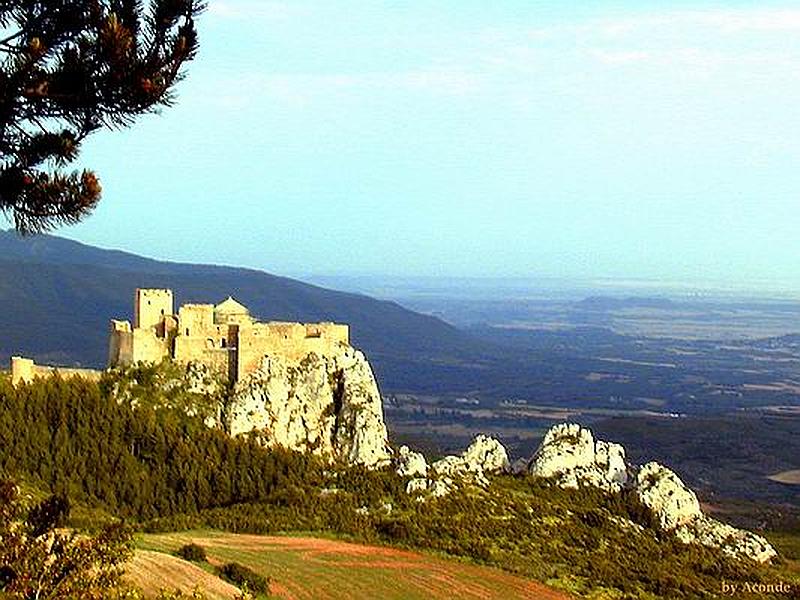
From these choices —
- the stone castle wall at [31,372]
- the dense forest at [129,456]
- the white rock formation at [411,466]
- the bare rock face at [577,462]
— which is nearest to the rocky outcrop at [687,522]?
the bare rock face at [577,462]

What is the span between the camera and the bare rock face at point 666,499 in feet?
170

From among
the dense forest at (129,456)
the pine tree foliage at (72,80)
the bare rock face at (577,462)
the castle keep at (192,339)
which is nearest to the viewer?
the pine tree foliage at (72,80)

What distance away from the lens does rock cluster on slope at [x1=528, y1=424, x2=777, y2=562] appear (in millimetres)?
51625

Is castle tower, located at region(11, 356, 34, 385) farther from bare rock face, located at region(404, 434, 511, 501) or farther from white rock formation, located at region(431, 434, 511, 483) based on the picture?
white rock formation, located at region(431, 434, 511, 483)

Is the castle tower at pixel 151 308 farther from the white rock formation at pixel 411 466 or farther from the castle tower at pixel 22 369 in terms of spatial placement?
the white rock formation at pixel 411 466

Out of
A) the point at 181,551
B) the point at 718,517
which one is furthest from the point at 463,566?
the point at 718,517

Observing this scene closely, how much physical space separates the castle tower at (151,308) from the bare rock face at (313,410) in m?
5.10

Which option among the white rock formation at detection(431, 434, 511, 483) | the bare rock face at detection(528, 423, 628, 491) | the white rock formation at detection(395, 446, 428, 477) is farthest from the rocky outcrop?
the white rock formation at detection(395, 446, 428, 477)

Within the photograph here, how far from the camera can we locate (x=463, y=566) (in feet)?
137

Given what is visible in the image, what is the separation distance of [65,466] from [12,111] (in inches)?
1516

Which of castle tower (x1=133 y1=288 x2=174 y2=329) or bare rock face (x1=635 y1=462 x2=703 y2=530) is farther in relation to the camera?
castle tower (x1=133 y1=288 x2=174 y2=329)

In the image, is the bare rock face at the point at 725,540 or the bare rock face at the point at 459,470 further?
the bare rock face at the point at 725,540

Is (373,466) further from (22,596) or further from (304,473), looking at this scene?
(22,596)

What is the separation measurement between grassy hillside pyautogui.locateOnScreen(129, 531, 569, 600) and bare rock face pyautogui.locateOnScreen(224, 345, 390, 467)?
36.9 feet
